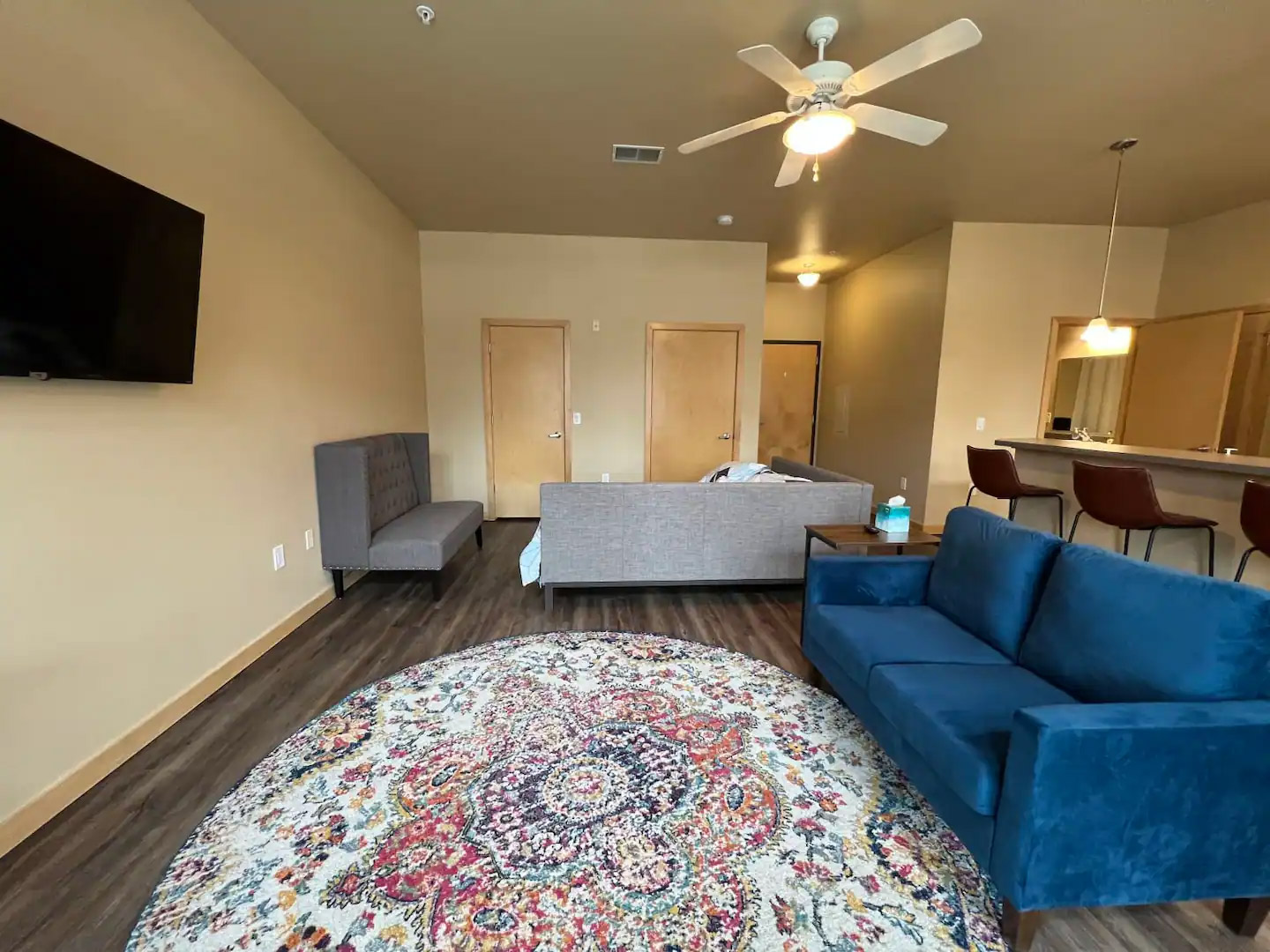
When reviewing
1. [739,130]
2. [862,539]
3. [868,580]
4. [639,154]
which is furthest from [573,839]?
[639,154]

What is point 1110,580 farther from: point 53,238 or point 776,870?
point 53,238

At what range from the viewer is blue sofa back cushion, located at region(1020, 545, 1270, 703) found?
120cm

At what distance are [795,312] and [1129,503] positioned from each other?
17.1 ft

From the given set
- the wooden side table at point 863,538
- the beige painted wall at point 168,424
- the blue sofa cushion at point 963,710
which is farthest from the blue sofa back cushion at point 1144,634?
the beige painted wall at point 168,424

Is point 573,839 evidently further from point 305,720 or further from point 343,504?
point 343,504

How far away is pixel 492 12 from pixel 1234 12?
3047 millimetres

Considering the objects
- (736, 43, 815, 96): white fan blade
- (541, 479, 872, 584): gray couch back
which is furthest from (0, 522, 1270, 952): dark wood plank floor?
(736, 43, 815, 96): white fan blade

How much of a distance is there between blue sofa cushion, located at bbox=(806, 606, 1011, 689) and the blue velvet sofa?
0.02 metres

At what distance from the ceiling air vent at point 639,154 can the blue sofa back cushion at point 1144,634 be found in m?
3.13

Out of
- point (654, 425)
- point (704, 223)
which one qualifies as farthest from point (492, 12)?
point (654, 425)

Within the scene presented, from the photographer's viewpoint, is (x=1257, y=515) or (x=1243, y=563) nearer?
(x=1257, y=515)

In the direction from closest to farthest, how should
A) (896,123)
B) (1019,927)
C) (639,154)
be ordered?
(1019,927), (896,123), (639,154)

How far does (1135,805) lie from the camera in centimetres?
110

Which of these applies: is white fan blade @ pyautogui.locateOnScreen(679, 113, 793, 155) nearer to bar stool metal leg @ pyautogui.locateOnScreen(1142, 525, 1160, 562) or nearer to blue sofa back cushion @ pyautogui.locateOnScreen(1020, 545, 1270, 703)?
blue sofa back cushion @ pyautogui.locateOnScreen(1020, 545, 1270, 703)
